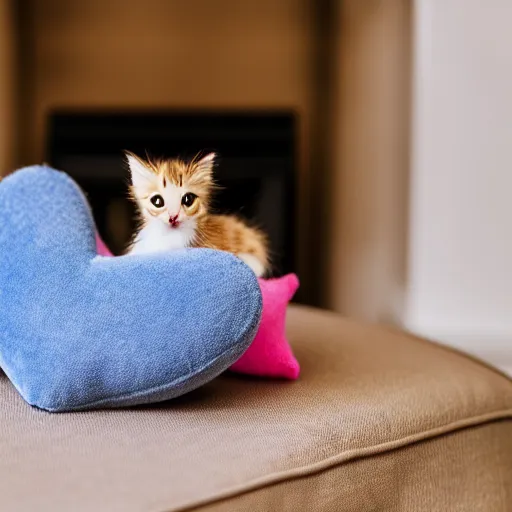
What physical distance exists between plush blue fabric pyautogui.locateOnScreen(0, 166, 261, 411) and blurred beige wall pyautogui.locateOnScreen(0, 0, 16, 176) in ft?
4.21

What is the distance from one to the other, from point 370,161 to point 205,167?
43.4 inches

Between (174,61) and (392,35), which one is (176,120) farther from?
(392,35)

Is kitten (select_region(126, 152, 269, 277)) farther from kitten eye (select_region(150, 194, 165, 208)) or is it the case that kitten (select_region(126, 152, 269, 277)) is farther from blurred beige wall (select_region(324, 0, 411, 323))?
blurred beige wall (select_region(324, 0, 411, 323))

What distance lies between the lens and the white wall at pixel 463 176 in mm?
1264

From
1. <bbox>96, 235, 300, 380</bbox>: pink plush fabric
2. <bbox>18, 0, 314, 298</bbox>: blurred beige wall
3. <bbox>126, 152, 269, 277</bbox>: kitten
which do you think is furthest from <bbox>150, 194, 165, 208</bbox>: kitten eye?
<bbox>18, 0, 314, 298</bbox>: blurred beige wall

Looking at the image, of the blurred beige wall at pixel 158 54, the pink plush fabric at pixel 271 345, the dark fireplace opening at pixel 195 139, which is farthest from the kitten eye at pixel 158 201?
the blurred beige wall at pixel 158 54

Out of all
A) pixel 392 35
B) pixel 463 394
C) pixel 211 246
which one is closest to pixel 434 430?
pixel 463 394

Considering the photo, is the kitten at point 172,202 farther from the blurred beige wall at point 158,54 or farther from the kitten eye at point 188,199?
the blurred beige wall at point 158,54

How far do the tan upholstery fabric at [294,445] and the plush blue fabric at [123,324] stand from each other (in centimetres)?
3

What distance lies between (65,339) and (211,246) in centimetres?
15

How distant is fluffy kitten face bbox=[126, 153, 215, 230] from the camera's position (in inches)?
22.9

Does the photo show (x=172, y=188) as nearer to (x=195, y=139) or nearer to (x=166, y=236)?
(x=166, y=236)

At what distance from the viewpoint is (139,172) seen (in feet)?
1.94

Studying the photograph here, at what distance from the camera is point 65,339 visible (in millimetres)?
551
